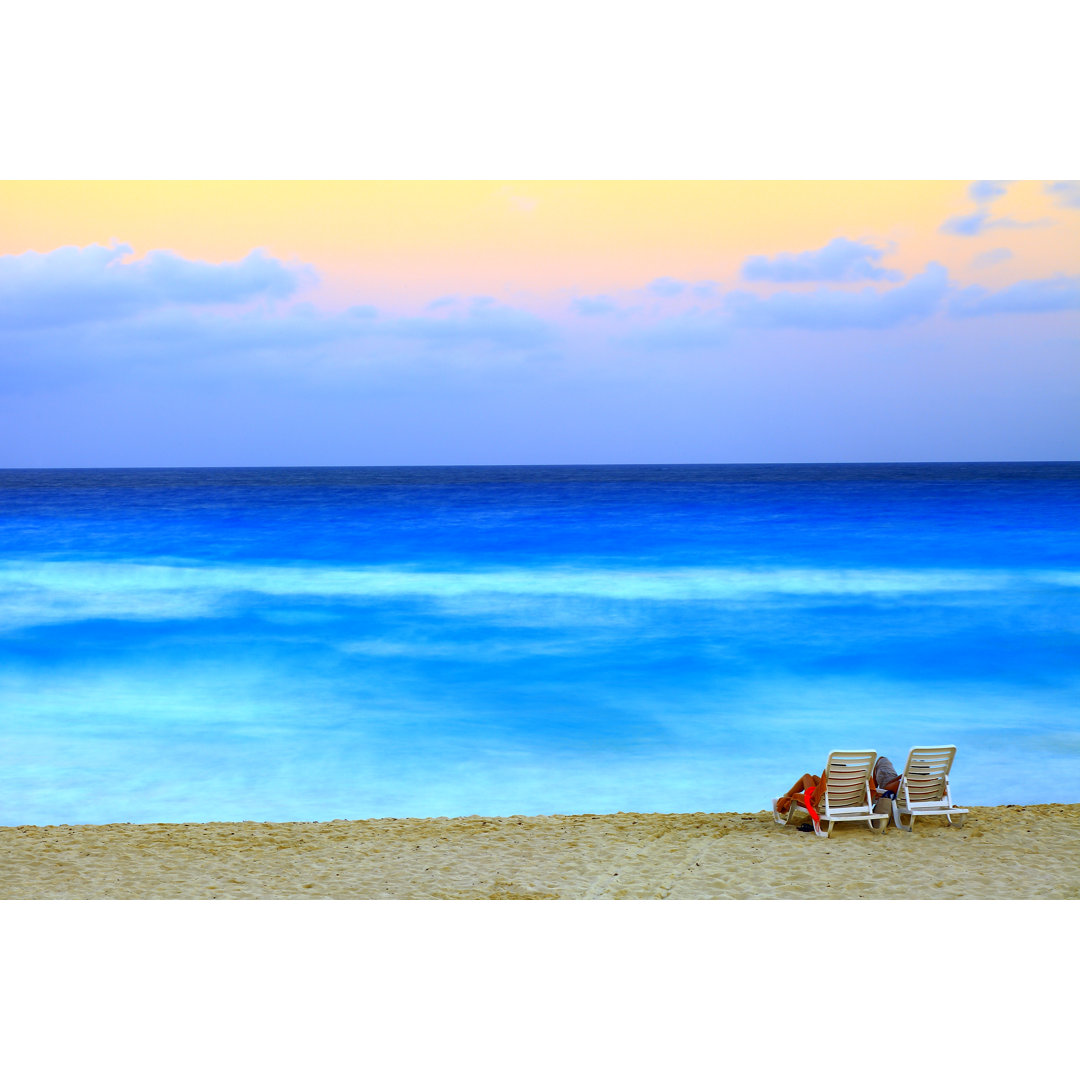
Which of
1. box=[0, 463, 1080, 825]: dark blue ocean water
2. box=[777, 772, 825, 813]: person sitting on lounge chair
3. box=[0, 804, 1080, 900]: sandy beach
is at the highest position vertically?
box=[0, 463, 1080, 825]: dark blue ocean water

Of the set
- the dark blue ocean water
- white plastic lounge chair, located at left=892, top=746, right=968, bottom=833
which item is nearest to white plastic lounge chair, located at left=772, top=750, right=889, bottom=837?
white plastic lounge chair, located at left=892, top=746, right=968, bottom=833

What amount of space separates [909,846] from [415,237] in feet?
30.1

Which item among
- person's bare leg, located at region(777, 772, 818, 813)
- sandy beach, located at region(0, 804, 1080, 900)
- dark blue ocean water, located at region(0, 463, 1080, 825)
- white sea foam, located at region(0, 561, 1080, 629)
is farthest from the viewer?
white sea foam, located at region(0, 561, 1080, 629)

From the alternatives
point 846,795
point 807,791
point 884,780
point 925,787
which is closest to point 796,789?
point 807,791

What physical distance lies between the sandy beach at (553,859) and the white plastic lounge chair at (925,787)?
0.28ft

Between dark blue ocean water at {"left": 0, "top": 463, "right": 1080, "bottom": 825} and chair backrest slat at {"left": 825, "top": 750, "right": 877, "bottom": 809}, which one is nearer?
chair backrest slat at {"left": 825, "top": 750, "right": 877, "bottom": 809}

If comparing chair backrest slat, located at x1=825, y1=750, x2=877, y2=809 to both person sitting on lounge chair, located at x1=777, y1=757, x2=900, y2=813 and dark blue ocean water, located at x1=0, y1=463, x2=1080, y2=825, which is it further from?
dark blue ocean water, located at x1=0, y1=463, x2=1080, y2=825

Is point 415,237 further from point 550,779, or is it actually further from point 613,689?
point 550,779

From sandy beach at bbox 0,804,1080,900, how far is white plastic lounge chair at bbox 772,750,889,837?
82mm

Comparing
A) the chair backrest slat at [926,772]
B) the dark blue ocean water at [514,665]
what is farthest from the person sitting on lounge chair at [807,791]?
the dark blue ocean water at [514,665]

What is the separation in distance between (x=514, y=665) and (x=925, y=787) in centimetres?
481

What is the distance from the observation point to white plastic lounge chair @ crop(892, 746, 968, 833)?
4574 millimetres

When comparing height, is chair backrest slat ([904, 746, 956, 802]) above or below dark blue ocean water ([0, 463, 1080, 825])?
below
